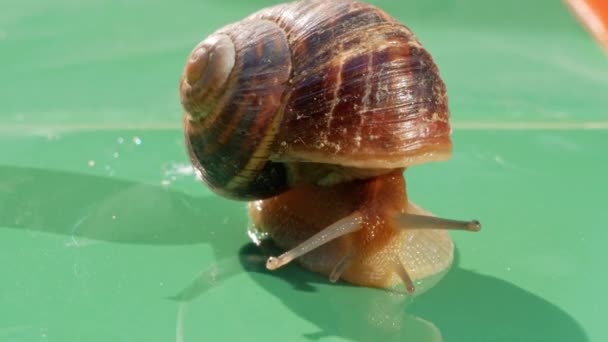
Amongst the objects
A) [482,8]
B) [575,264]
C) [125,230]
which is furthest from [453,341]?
[482,8]

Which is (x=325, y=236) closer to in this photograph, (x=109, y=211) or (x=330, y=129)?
(x=330, y=129)

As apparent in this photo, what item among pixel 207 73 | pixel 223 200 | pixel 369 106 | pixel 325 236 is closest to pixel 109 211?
pixel 223 200

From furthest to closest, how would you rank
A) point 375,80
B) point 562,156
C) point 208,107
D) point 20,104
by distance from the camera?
point 20,104
point 562,156
point 208,107
point 375,80

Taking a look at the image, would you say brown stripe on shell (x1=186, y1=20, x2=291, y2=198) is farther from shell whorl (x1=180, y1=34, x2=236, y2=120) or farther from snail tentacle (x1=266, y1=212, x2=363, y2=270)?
snail tentacle (x1=266, y1=212, x2=363, y2=270)

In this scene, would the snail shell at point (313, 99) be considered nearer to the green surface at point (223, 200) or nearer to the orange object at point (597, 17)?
the green surface at point (223, 200)

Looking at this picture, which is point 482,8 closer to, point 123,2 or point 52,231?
point 123,2

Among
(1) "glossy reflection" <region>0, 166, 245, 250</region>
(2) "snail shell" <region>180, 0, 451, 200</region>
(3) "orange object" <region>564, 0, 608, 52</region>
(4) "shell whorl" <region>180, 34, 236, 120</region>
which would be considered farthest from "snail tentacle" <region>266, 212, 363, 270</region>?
(3) "orange object" <region>564, 0, 608, 52</region>

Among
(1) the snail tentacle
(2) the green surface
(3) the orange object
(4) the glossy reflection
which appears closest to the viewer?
(2) the green surface
